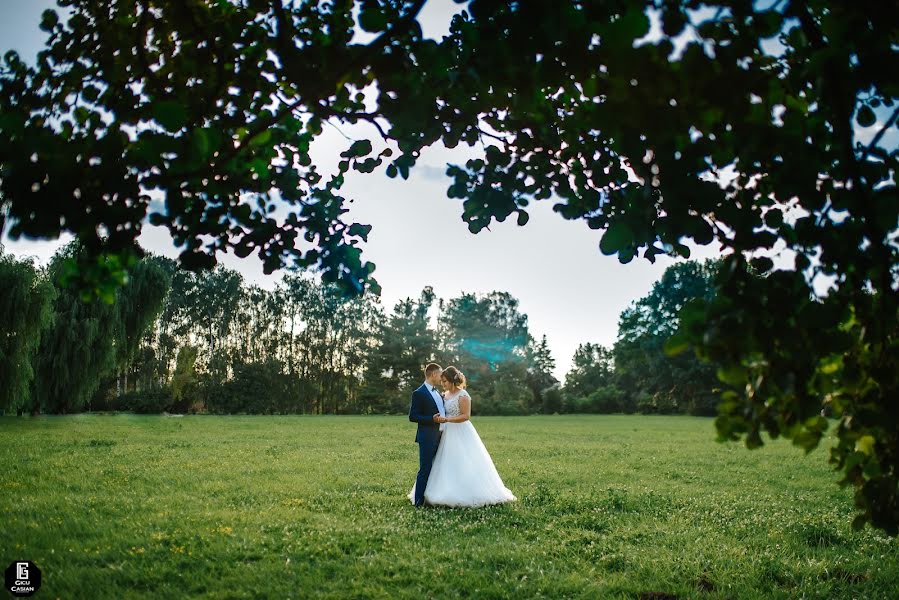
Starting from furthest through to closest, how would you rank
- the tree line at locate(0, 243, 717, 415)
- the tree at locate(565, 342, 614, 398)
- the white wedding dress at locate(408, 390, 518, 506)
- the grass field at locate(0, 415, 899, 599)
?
the tree at locate(565, 342, 614, 398)
the tree line at locate(0, 243, 717, 415)
the white wedding dress at locate(408, 390, 518, 506)
the grass field at locate(0, 415, 899, 599)

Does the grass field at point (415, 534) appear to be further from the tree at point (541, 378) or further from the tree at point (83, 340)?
the tree at point (541, 378)

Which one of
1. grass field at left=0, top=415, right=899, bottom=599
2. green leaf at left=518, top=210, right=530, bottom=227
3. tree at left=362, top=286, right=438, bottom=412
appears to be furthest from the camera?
tree at left=362, top=286, right=438, bottom=412

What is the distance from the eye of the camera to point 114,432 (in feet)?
72.2

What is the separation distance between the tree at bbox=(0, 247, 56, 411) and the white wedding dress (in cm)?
1907

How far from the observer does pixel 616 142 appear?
193 centimetres

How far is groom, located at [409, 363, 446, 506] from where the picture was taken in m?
9.38

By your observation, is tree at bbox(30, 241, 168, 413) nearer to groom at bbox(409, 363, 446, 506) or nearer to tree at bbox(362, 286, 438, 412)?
groom at bbox(409, 363, 446, 506)

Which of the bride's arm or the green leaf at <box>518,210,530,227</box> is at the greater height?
the green leaf at <box>518,210,530,227</box>

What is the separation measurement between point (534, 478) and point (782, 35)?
9976mm

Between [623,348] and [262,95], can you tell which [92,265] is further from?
[623,348]

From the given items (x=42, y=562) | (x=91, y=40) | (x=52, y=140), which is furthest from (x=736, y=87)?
(x=42, y=562)

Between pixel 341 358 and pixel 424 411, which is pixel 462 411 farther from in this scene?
pixel 341 358

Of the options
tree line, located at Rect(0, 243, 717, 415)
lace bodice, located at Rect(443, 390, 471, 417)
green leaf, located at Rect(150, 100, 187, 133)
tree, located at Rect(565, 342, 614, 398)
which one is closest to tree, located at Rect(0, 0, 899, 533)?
green leaf, located at Rect(150, 100, 187, 133)

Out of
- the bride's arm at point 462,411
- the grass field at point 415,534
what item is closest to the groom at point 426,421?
the bride's arm at point 462,411
